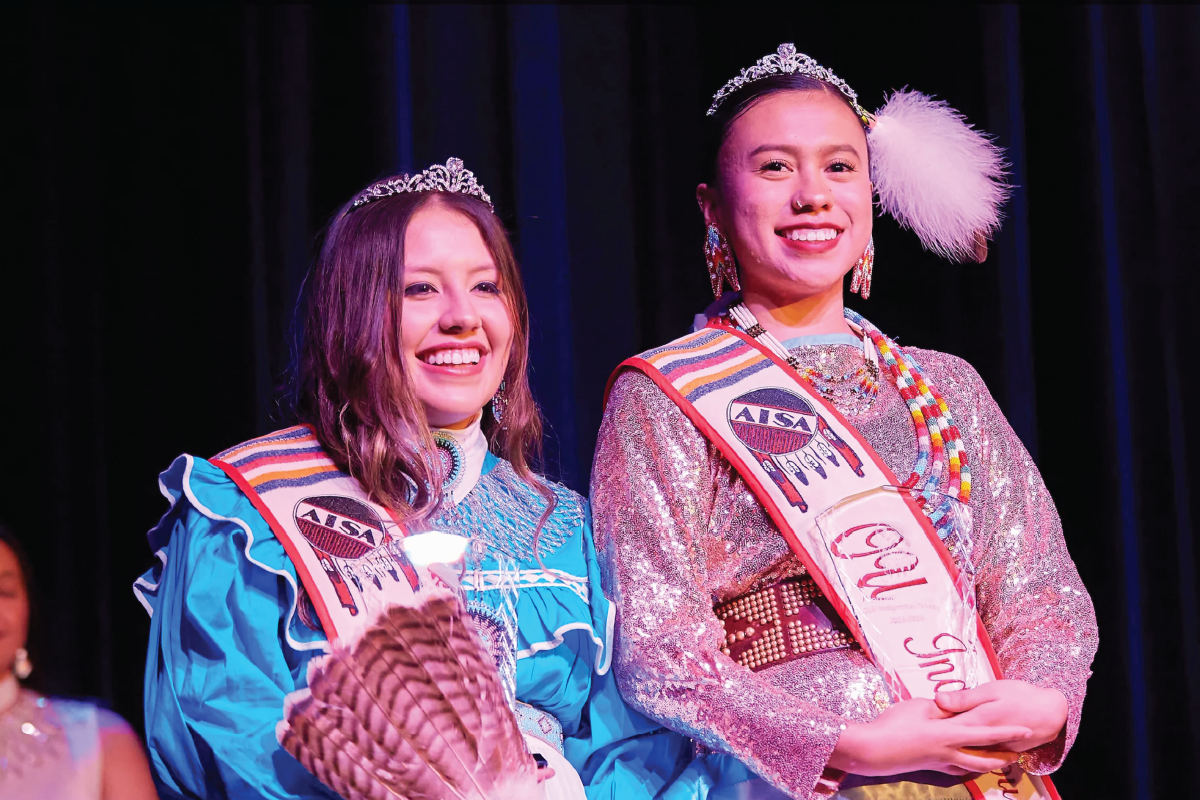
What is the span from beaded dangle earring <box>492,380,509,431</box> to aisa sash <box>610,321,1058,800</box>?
0.69 ft

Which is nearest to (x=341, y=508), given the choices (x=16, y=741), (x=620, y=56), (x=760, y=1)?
(x=16, y=741)

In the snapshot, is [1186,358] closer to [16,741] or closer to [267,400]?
[267,400]

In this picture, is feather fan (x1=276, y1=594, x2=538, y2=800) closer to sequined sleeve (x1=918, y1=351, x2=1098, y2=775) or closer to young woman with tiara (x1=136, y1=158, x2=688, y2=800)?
young woman with tiara (x1=136, y1=158, x2=688, y2=800)

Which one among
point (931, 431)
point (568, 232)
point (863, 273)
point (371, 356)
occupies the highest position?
point (568, 232)

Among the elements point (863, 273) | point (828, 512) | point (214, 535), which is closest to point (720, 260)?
point (863, 273)

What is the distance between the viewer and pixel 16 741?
1.07 metres

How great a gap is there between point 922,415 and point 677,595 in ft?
1.62

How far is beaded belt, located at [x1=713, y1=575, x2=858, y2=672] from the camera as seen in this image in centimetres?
158

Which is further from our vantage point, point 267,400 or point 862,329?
point 267,400

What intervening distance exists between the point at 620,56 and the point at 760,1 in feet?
1.11

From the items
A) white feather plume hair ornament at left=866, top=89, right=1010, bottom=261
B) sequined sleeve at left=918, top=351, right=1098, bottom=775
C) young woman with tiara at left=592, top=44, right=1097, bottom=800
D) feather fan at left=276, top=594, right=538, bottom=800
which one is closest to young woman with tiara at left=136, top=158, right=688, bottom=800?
feather fan at left=276, top=594, right=538, bottom=800

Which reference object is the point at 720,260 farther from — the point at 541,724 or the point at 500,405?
the point at 541,724

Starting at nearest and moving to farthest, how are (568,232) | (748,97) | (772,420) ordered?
1. (772,420)
2. (748,97)
3. (568,232)

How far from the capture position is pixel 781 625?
1597mm
